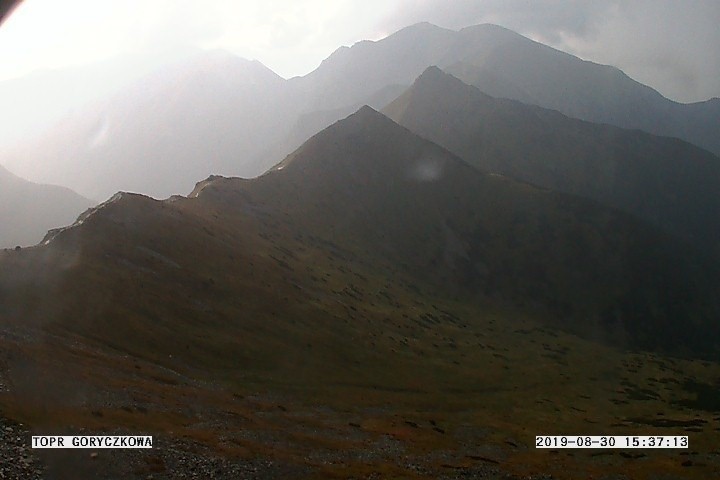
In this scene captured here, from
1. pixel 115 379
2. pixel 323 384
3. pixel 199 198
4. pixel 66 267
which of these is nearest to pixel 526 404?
pixel 323 384

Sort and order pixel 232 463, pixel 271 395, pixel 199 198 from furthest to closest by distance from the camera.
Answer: pixel 199 198
pixel 271 395
pixel 232 463

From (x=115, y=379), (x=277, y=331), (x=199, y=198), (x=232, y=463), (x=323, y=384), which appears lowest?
(x=232, y=463)

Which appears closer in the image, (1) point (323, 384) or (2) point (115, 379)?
(2) point (115, 379)

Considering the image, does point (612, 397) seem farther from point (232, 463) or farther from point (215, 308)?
point (232, 463)

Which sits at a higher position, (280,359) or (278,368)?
(280,359)

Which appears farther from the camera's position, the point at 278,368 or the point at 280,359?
the point at 280,359

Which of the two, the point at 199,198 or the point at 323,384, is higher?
the point at 199,198

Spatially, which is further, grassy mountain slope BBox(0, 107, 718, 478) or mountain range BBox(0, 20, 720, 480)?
grassy mountain slope BBox(0, 107, 718, 478)

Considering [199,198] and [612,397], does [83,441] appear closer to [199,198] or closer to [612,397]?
[612,397]

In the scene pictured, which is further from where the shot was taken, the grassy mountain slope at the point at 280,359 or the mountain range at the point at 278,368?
the grassy mountain slope at the point at 280,359

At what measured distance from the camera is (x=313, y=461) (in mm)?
44156

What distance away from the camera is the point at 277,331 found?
95.1 meters

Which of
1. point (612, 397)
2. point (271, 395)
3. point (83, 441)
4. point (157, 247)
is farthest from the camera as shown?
point (612, 397)

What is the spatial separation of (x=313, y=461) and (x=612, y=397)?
89.7 meters
